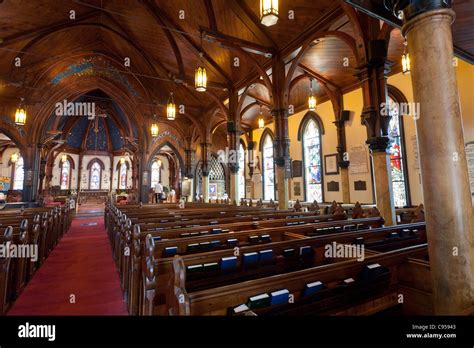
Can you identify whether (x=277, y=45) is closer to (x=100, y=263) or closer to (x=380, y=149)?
(x=380, y=149)

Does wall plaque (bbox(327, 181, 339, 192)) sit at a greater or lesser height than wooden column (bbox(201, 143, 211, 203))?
lesser

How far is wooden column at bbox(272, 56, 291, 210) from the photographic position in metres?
7.07

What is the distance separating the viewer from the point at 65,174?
20.7 meters

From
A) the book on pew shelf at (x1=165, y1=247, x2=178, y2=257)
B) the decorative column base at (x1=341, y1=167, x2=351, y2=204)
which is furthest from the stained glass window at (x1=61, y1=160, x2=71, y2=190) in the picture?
the book on pew shelf at (x1=165, y1=247, x2=178, y2=257)

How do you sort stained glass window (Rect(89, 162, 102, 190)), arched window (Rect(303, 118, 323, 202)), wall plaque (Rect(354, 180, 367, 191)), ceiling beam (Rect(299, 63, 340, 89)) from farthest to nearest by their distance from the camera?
1. stained glass window (Rect(89, 162, 102, 190))
2. arched window (Rect(303, 118, 323, 202))
3. wall plaque (Rect(354, 180, 367, 191))
4. ceiling beam (Rect(299, 63, 340, 89))

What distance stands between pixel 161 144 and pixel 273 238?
11.7 m

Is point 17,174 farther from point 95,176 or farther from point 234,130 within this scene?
point 234,130

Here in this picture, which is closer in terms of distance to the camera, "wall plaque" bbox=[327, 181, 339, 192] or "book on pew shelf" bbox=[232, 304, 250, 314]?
"book on pew shelf" bbox=[232, 304, 250, 314]

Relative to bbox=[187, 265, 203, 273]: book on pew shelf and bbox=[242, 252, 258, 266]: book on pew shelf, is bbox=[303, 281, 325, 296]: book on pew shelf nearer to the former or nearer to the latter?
bbox=[242, 252, 258, 266]: book on pew shelf

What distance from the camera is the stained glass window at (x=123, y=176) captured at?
876 inches

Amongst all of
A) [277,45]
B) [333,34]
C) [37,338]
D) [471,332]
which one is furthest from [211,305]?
[277,45]

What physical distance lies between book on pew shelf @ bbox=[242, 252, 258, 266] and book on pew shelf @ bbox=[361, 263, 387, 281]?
0.88 metres

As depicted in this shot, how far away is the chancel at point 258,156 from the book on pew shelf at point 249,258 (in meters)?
0.02

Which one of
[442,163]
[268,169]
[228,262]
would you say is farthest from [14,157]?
[442,163]
